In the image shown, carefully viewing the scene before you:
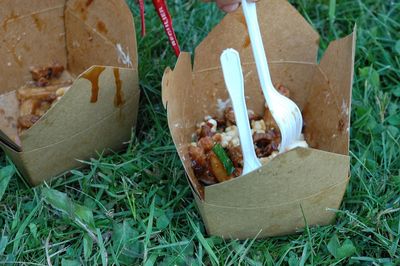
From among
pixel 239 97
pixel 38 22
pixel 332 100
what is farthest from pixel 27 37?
pixel 332 100

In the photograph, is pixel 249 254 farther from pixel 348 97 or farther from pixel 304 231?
pixel 348 97

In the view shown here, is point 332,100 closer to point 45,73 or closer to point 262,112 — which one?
point 262,112

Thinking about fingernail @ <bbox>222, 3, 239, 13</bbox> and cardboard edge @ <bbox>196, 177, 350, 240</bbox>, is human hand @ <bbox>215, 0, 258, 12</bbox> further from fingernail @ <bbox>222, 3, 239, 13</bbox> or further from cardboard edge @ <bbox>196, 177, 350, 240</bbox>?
cardboard edge @ <bbox>196, 177, 350, 240</bbox>

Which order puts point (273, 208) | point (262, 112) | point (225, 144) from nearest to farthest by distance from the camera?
point (273, 208), point (225, 144), point (262, 112)

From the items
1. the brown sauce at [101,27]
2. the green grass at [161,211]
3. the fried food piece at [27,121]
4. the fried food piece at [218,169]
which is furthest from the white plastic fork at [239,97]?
the fried food piece at [27,121]

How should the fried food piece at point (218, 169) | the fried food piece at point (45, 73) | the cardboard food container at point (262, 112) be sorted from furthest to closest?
the fried food piece at point (45, 73) < the fried food piece at point (218, 169) < the cardboard food container at point (262, 112)

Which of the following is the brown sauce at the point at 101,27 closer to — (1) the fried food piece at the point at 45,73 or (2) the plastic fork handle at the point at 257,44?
(1) the fried food piece at the point at 45,73
